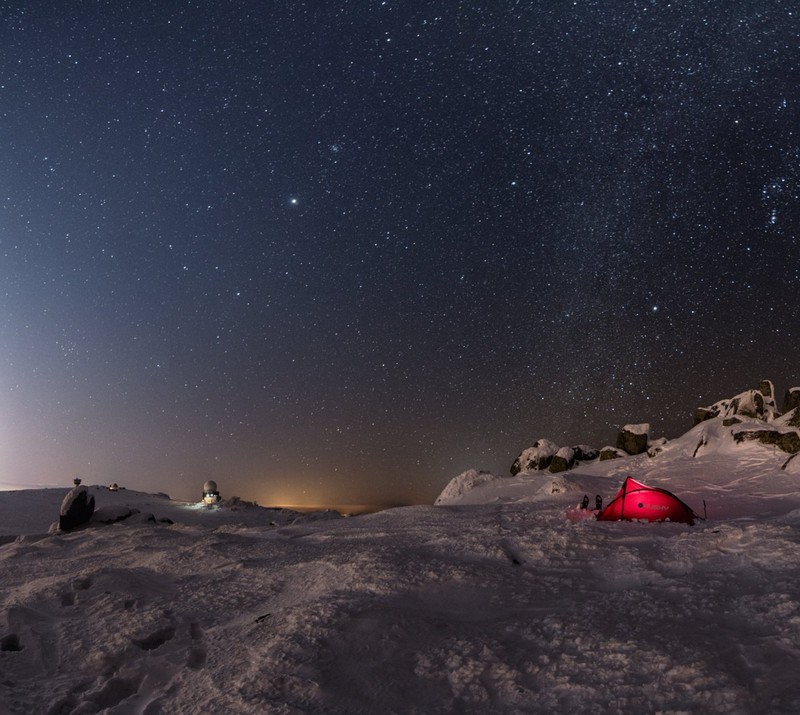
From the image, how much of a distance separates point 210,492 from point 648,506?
29149 mm

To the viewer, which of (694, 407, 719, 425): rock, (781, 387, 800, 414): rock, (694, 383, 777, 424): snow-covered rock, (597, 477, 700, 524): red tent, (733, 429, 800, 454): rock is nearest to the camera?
(597, 477, 700, 524): red tent

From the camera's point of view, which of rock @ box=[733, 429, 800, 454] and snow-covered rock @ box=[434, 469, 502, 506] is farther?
snow-covered rock @ box=[434, 469, 502, 506]

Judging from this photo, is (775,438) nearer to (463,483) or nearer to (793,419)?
(793,419)

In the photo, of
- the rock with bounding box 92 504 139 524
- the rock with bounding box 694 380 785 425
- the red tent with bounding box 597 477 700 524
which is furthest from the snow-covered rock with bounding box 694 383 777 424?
the rock with bounding box 92 504 139 524

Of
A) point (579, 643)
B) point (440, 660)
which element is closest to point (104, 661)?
point (440, 660)

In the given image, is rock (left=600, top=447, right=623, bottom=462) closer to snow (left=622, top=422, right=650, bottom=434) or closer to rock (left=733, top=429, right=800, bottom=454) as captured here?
snow (left=622, top=422, right=650, bottom=434)

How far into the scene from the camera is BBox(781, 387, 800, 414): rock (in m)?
21.2

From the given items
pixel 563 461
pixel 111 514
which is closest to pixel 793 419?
pixel 563 461

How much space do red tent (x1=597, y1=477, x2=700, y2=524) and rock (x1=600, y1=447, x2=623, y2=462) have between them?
19.5 m

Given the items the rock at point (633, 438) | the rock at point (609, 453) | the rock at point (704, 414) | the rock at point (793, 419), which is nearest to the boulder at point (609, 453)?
the rock at point (609, 453)

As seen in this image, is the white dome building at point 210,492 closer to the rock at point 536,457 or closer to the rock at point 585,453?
the rock at point 536,457

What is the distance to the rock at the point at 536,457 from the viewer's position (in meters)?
31.6

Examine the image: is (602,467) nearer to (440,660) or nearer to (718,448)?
(718,448)

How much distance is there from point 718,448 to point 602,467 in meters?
6.45
